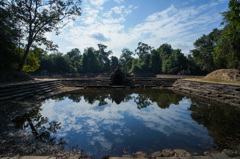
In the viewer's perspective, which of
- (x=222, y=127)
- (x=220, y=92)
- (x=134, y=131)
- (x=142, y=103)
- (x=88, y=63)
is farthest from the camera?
(x=88, y=63)

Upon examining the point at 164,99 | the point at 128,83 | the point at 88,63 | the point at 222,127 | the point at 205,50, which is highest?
the point at 205,50

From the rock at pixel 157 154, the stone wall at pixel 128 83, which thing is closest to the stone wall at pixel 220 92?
the stone wall at pixel 128 83

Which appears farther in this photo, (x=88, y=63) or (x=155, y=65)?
(x=155, y=65)

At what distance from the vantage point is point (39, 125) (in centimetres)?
518

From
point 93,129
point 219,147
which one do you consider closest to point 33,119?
point 93,129

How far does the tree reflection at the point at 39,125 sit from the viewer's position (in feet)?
14.1

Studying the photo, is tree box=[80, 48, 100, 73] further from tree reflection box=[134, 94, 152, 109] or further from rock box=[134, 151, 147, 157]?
rock box=[134, 151, 147, 157]

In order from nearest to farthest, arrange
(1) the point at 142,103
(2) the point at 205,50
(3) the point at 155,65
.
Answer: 1. (1) the point at 142,103
2. (2) the point at 205,50
3. (3) the point at 155,65

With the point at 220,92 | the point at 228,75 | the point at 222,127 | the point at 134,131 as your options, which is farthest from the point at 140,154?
the point at 228,75

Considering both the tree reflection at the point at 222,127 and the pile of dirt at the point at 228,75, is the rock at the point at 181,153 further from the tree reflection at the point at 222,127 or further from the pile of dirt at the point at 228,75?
the pile of dirt at the point at 228,75

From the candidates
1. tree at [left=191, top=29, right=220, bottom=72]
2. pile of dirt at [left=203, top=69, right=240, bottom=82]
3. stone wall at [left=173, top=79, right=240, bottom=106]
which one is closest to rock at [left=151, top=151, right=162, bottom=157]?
stone wall at [left=173, top=79, right=240, bottom=106]

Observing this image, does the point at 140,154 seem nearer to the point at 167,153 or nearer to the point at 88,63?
the point at 167,153

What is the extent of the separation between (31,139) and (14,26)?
1843 centimetres

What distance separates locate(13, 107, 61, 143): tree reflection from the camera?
430 cm
